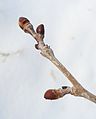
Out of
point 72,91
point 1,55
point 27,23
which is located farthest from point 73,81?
point 1,55

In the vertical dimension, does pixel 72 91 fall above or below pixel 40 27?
below
